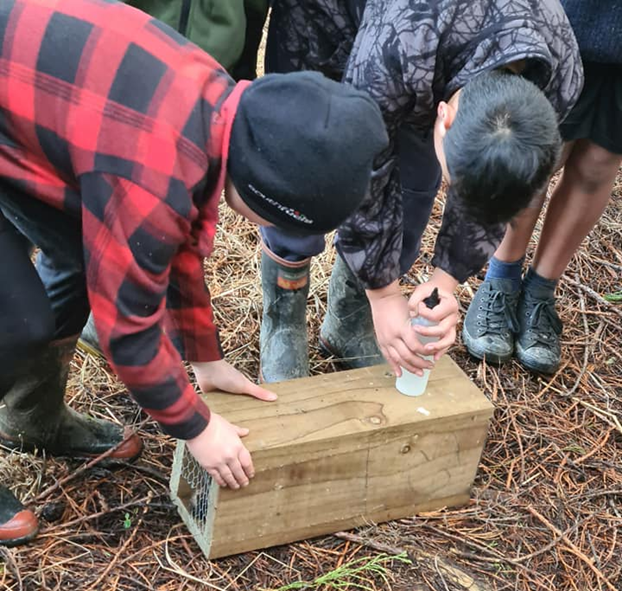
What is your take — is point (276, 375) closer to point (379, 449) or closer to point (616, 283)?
point (379, 449)

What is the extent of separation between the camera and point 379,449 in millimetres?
1879

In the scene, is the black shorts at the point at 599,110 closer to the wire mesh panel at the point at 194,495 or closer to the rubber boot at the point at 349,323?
the rubber boot at the point at 349,323

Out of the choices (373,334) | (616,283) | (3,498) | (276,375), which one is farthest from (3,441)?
(616,283)

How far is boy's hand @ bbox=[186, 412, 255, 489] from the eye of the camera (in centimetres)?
163

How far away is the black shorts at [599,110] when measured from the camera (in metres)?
2.35

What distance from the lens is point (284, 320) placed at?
2.44 metres

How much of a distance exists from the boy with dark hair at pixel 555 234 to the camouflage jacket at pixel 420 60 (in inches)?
19.7

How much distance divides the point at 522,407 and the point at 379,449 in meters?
0.78

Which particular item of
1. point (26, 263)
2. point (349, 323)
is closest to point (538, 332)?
point (349, 323)

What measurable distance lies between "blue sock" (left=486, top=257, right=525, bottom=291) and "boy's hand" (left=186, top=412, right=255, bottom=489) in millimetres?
1364

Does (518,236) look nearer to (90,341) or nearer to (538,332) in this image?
(538,332)

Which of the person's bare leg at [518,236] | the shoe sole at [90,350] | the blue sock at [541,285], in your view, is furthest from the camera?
the blue sock at [541,285]

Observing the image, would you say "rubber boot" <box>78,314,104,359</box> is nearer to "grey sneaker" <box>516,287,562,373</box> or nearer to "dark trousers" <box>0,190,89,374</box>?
"dark trousers" <box>0,190,89,374</box>

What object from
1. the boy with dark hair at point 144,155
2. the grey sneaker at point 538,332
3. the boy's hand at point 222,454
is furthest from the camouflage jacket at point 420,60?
the grey sneaker at point 538,332
